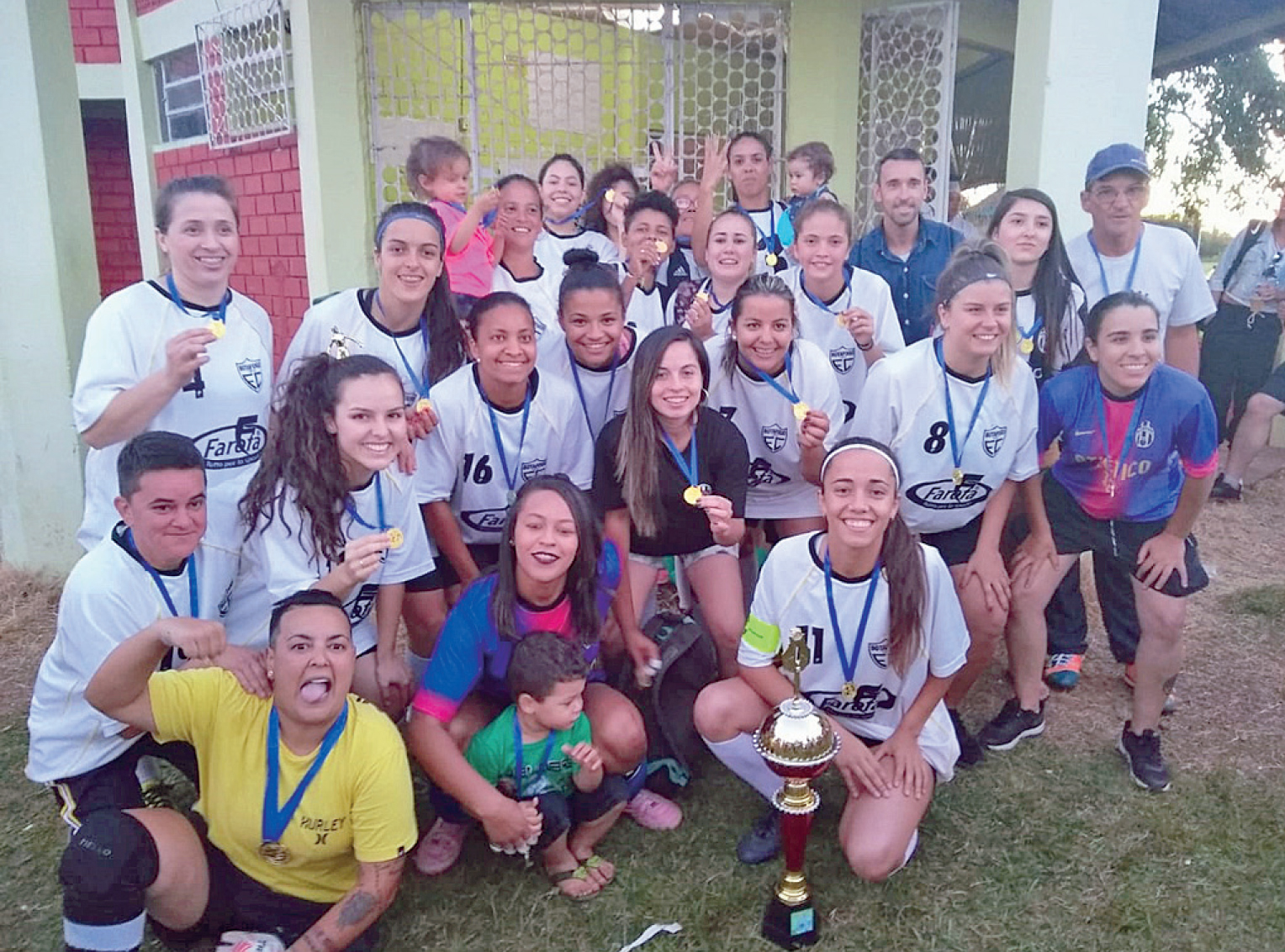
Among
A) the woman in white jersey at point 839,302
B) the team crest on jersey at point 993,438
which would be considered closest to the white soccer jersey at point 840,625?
the team crest on jersey at point 993,438

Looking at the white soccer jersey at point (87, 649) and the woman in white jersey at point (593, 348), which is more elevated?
the woman in white jersey at point (593, 348)

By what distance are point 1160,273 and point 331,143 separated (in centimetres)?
455

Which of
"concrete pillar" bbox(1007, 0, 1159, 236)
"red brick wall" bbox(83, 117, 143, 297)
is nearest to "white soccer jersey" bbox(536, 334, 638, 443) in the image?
"concrete pillar" bbox(1007, 0, 1159, 236)

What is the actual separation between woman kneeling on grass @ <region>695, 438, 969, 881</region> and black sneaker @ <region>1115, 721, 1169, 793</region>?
78 centimetres

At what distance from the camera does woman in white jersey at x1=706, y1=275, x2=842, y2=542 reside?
352 cm

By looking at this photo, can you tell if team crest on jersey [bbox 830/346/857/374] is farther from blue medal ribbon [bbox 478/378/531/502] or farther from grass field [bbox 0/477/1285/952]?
grass field [bbox 0/477/1285/952]

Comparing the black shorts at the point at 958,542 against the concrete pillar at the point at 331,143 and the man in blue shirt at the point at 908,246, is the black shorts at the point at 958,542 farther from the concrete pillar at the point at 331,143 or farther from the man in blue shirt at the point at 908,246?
the concrete pillar at the point at 331,143

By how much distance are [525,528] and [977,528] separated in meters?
1.72

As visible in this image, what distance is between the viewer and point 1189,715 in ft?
12.6

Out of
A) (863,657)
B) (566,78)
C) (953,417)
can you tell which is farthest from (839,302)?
(566,78)

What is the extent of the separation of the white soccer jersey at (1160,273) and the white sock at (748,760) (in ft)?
7.59

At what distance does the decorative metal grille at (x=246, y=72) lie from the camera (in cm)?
607

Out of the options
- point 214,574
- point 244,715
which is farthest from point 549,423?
point 244,715

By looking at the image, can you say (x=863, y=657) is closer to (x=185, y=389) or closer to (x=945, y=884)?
(x=945, y=884)
